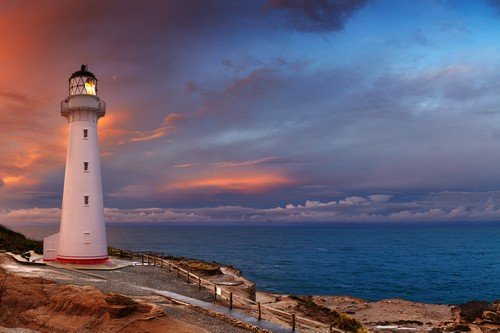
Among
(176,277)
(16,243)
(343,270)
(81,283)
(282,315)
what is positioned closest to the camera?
(282,315)

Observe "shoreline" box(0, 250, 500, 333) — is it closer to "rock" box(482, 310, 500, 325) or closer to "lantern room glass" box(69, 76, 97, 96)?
"rock" box(482, 310, 500, 325)

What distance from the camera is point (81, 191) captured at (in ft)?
110

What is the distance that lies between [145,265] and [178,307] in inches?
653

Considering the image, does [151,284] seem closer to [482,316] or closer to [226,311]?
[226,311]

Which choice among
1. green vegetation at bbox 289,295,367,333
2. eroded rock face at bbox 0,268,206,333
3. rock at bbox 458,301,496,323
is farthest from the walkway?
rock at bbox 458,301,496,323

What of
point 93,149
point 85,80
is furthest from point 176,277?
point 85,80

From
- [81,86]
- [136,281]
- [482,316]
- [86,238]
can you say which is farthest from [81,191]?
[482,316]

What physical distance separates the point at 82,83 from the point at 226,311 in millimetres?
23386

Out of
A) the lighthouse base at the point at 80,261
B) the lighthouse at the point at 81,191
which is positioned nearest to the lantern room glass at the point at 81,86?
the lighthouse at the point at 81,191

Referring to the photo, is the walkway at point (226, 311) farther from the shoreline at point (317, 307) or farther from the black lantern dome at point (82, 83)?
the black lantern dome at point (82, 83)

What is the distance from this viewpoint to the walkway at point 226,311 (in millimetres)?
19094

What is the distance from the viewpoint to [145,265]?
37.0 m

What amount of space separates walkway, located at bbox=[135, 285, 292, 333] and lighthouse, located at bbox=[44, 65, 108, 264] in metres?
10.1

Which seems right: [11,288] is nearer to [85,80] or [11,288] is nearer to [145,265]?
[145,265]
